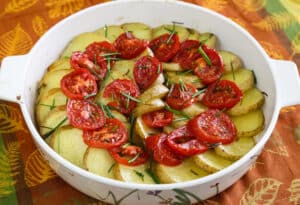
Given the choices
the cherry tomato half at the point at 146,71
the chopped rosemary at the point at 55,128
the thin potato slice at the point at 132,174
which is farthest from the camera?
the cherry tomato half at the point at 146,71

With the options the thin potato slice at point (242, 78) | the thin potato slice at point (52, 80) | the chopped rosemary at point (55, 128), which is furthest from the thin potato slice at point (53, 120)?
the thin potato slice at point (242, 78)

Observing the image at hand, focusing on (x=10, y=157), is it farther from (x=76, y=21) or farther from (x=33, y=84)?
(x=76, y=21)

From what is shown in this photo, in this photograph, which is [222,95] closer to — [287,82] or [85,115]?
[287,82]

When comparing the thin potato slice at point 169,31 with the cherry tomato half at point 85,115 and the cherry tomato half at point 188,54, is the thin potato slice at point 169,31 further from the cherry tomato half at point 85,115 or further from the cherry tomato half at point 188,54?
the cherry tomato half at point 85,115

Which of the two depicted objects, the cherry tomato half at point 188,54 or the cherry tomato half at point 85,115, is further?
the cherry tomato half at point 188,54

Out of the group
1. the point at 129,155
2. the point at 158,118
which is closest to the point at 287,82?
the point at 158,118

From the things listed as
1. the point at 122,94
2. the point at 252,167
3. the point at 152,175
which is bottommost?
the point at 252,167
